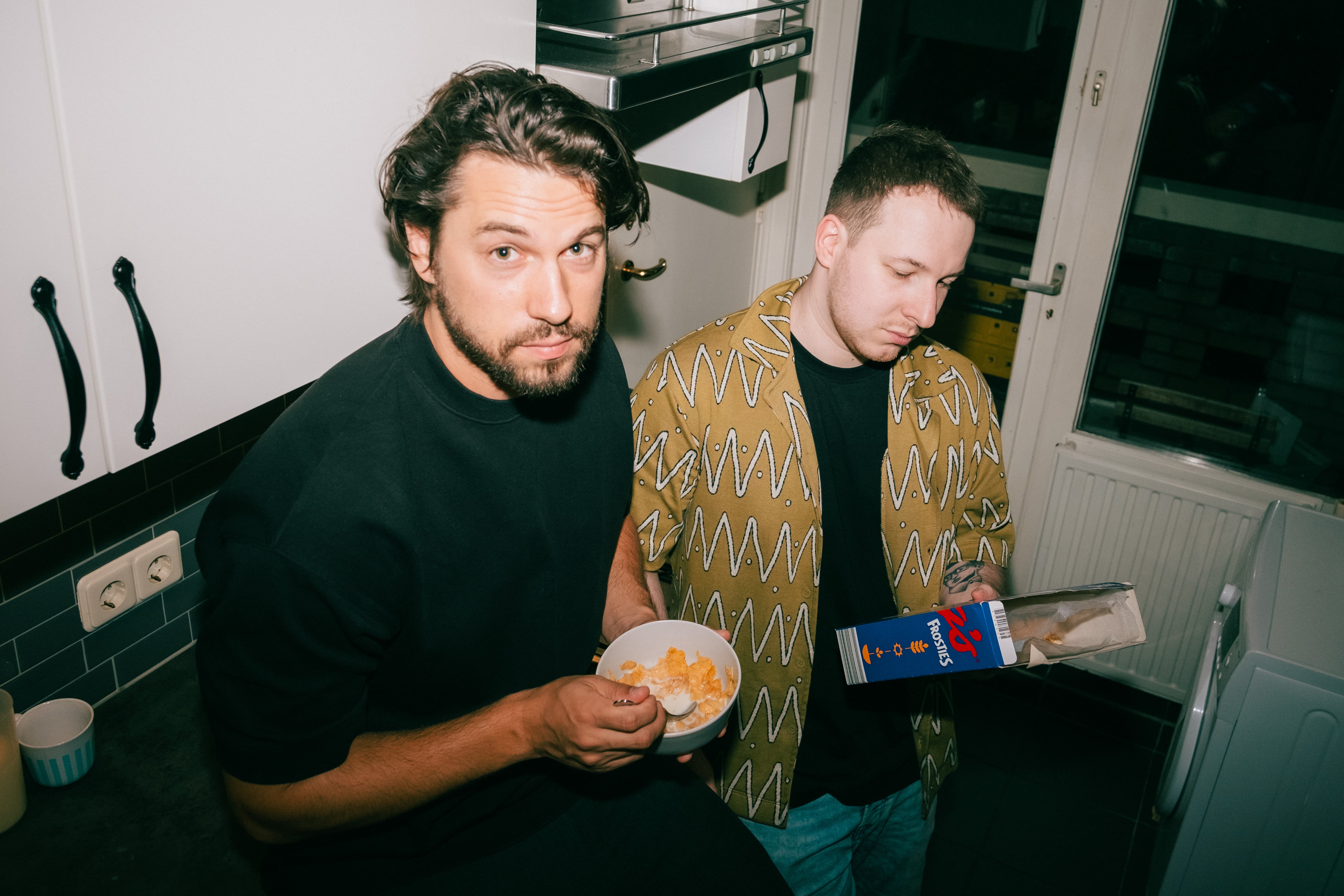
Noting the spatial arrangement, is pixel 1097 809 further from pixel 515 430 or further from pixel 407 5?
pixel 407 5

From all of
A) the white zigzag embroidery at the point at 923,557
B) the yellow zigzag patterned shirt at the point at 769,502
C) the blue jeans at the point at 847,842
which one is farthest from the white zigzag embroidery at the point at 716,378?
the blue jeans at the point at 847,842

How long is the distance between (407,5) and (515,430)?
496 mm

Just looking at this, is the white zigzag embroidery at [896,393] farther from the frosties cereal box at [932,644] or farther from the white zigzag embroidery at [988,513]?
the frosties cereal box at [932,644]

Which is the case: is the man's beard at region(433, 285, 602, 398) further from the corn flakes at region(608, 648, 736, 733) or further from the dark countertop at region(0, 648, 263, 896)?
the dark countertop at region(0, 648, 263, 896)

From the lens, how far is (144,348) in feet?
2.70

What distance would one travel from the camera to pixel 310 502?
2.81 ft

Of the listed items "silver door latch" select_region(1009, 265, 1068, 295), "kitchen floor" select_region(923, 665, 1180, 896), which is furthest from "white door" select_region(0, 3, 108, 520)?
"silver door latch" select_region(1009, 265, 1068, 295)

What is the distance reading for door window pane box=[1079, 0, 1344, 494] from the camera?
7.18 ft

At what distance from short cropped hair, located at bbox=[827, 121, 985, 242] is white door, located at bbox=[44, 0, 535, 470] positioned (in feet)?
1.92

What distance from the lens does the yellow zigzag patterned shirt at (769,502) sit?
4.58ft

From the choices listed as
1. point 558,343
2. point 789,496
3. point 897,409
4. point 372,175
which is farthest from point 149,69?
Result: point 897,409

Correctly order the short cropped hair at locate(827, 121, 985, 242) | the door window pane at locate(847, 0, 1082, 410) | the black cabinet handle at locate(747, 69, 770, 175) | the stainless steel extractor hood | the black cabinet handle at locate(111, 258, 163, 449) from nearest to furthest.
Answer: the black cabinet handle at locate(111, 258, 163, 449), the stainless steel extractor hood, the short cropped hair at locate(827, 121, 985, 242), the black cabinet handle at locate(747, 69, 770, 175), the door window pane at locate(847, 0, 1082, 410)

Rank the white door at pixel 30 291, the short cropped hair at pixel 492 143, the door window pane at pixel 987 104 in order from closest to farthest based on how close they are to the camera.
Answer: the white door at pixel 30 291
the short cropped hair at pixel 492 143
the door window pane at pixel 987 104

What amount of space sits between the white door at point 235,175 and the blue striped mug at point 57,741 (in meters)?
0.63
